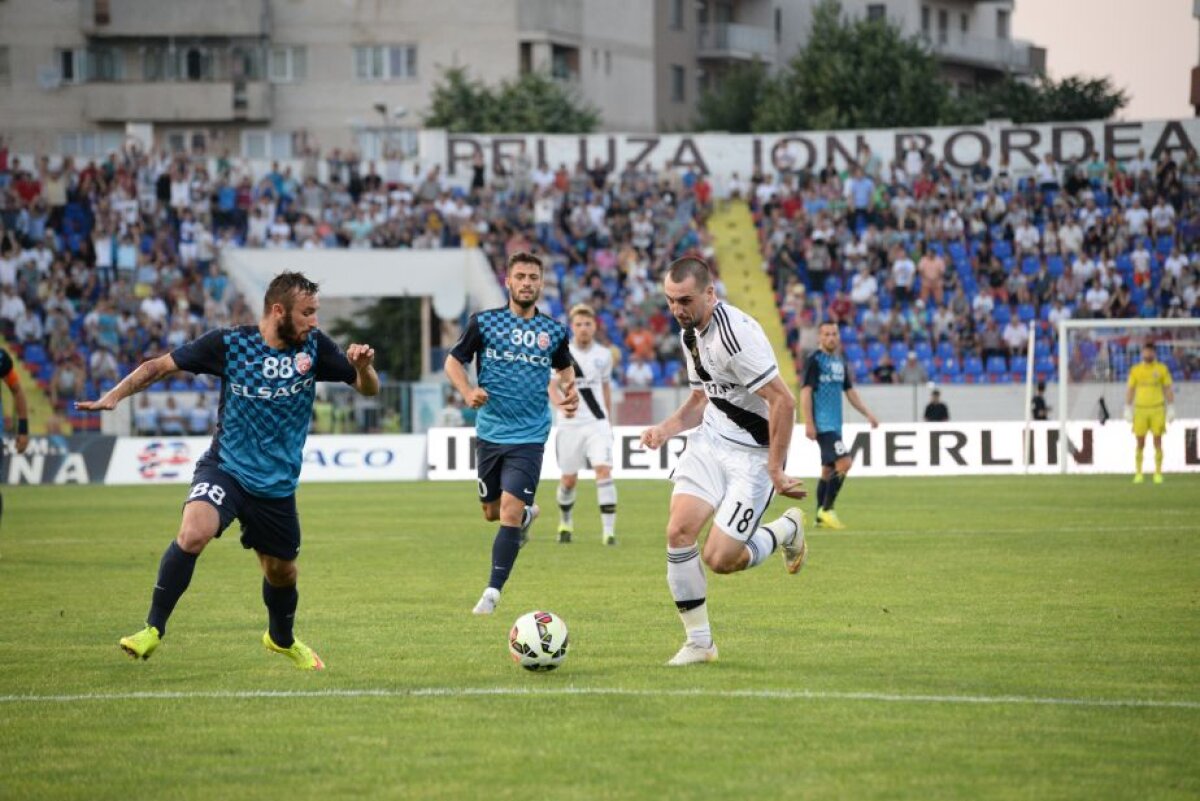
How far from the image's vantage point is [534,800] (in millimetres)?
7109

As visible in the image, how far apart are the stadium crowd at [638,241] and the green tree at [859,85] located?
25684 mm

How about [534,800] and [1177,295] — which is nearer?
[534,800]

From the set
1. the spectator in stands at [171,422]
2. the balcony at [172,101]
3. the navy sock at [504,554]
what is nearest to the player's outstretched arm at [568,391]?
the navy sock at [504,554]

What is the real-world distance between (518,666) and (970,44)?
87428mm

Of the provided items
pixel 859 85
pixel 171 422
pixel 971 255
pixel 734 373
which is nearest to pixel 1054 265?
pixel 971 255

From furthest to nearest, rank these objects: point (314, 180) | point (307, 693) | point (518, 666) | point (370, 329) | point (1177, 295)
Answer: point (370, 329) → point (314, 180) → point (1177, 295) → point (518, 666) → point (307, 693)

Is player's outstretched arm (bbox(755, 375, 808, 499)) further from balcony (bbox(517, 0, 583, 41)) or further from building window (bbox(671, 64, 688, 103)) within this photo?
building window (bbox(671, 64, 688, 103))

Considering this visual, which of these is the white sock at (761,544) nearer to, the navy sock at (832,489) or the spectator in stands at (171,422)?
the navy sock at (832,489)

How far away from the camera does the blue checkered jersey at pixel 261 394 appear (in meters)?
10.1

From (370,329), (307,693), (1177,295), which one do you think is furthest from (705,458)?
(370,329)

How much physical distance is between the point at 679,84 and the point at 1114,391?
1997 inches

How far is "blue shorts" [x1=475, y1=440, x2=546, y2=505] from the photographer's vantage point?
13852 mm

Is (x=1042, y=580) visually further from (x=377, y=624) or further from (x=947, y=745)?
(x=947, y=745)

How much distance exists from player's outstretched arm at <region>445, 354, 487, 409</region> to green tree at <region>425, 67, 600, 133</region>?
180 feet
